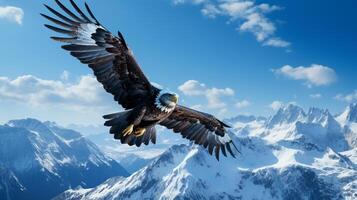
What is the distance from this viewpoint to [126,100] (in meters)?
14.8

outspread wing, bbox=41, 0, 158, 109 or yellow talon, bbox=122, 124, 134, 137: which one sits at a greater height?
outspread wing, bbox=41, 0, 158, 109

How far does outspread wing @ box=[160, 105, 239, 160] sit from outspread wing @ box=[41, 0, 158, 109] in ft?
10.9

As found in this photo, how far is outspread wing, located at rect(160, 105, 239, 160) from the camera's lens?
18.1 metres

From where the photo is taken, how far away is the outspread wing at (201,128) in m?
18.1

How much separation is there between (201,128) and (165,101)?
534 cm

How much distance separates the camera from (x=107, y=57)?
47.3 feet

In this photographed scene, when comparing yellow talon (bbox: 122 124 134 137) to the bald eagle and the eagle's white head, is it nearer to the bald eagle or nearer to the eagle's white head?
the bald eagle

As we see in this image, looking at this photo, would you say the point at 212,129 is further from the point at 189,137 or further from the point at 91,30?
the point at 91,30

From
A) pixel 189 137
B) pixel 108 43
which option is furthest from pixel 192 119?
pixel 108 43

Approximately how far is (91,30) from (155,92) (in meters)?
2.62

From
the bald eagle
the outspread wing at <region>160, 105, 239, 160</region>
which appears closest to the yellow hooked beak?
the bald eagle

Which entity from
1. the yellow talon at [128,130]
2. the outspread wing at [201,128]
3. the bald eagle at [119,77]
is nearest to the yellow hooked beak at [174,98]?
the bald eagle at [119,77]

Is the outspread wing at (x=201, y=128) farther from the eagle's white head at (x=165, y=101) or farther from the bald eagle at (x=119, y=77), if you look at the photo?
the eagle's white head at (x=165, y=101)

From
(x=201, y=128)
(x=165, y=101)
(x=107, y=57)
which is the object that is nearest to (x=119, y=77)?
(x=107, y=57)
